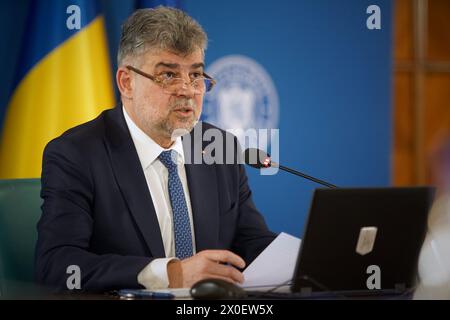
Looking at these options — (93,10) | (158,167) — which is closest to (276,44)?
(93,10)

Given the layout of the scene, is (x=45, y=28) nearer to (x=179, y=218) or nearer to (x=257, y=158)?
(x=179, y=218)

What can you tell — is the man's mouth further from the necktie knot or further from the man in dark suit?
the necktie knot

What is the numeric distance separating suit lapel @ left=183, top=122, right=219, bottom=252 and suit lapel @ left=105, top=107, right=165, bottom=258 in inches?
7.1

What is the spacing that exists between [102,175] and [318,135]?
2.08 metres

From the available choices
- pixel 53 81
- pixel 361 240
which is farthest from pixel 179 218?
pixel 53 81

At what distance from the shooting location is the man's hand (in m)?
1.73

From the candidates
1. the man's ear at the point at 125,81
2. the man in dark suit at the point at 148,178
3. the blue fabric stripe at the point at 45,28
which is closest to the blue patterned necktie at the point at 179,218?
the man in dark suit at the point at 148,178

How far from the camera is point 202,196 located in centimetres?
235

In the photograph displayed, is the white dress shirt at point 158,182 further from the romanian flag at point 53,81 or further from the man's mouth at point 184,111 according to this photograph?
the romanian flag at point 53,81

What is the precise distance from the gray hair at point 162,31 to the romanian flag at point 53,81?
91cm

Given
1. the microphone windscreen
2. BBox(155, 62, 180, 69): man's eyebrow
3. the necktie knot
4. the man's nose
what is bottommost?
the microphone windscreen

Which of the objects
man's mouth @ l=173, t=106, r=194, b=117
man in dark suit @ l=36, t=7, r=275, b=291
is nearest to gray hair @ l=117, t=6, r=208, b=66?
man in dark suit @ l=36, t=7, r=275, b=291

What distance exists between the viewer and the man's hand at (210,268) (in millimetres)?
1733
